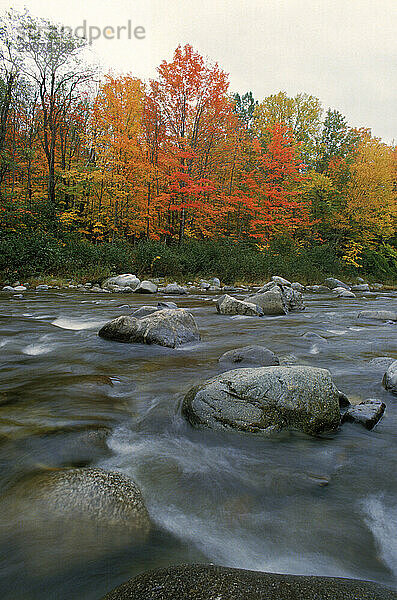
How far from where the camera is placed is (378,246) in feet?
89.1

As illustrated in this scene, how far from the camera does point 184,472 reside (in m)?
2.29

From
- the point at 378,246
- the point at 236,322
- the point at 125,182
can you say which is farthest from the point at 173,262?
the point at 378,246

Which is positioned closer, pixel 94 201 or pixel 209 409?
pixel 209 409

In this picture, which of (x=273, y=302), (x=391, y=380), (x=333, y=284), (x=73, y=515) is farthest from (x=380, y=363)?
(x=333, y=284)

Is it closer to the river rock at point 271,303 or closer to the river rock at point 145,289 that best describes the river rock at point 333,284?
the river rock at point 145,289

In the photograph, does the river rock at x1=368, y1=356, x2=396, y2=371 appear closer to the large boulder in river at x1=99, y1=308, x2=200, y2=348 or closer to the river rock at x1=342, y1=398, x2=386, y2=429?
the river rock at x1=342, y1=398, x2=386, y2=429

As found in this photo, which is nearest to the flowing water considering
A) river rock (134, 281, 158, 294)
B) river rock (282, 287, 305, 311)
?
river rock (282, 287, 305, 311)

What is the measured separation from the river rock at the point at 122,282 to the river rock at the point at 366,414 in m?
11.6

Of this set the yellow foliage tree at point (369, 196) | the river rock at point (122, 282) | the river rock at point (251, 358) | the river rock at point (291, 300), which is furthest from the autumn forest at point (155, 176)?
the river rock at point (251, 358)

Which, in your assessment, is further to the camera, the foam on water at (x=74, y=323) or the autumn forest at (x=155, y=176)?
the autumn forest at (x=155, y=176)

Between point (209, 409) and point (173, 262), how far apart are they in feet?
47.3

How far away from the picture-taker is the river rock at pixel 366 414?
9.31 ft

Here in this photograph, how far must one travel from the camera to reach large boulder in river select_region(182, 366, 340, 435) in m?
2.75

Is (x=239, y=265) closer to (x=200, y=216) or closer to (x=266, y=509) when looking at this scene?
(x=200, y=216)
